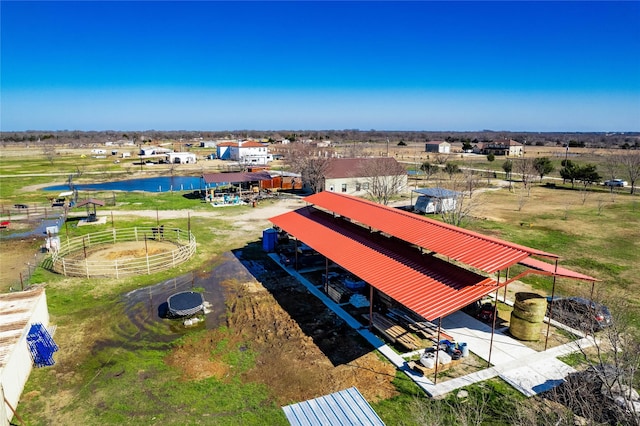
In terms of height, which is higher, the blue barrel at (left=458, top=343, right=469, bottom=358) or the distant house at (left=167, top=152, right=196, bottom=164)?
the distant house at (left=167, top=152, right=196, bottom=164)

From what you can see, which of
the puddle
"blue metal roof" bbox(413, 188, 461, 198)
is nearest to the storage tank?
the puddle

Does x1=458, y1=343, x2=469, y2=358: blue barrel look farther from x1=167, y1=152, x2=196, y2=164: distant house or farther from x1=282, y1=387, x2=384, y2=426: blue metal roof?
x1=167, y1=152, x2=196, y2=164: distant house

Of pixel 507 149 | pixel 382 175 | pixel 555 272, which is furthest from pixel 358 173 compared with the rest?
pixel 507 149

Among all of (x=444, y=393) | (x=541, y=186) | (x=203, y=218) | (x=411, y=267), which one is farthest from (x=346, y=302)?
(x=541, y=186)

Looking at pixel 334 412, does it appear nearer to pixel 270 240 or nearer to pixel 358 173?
pixel 270 240

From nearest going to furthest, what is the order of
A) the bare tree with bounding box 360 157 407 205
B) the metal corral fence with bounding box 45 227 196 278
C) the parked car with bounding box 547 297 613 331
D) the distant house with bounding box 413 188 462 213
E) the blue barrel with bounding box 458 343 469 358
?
1. the blue barrel with bounding box 458 343 469 358
2. the parked car with bounding box 547 297 613 331
3. the metal corral fence with bounding box 45 227 196 278
4. the distant house with bounding box 413 188 462 213
5. the bare tree with bounding box 360 157 407 205

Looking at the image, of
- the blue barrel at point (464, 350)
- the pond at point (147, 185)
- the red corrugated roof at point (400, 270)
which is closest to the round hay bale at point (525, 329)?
the red corrugated roof at point (400, 270)

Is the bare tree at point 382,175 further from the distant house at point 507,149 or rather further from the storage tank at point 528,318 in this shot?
the distant house at point 507,149
